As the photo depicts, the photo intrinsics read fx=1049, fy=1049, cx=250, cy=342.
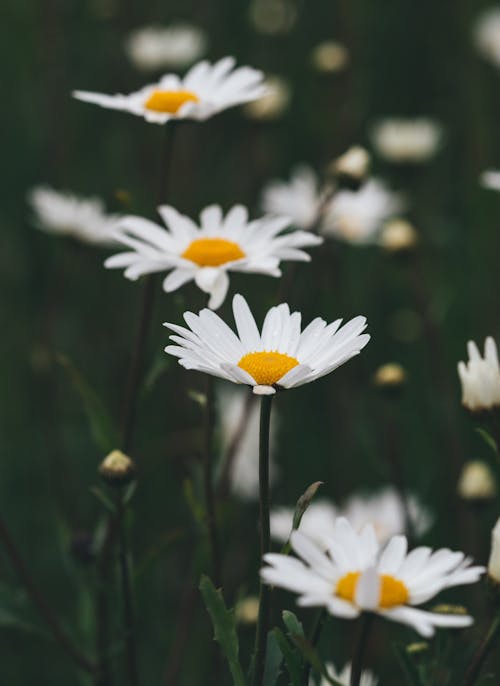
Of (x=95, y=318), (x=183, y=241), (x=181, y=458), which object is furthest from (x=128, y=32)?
(x=183, y=241)

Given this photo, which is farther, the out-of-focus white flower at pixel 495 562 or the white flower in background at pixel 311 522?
the white flower in background at pixel 311 522

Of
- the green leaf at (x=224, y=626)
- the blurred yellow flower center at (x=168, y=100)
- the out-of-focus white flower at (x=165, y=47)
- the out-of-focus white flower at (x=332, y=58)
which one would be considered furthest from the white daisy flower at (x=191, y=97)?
the out-of-focus white flower at (x=165, y=47)

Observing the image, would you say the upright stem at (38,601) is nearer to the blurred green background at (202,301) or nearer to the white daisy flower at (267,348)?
the blurred green background at (202,301)

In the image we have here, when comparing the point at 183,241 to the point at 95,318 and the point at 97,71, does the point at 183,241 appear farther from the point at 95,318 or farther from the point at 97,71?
Result: the point at 97,71

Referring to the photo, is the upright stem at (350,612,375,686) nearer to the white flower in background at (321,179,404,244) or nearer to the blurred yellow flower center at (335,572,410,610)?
the blurred yellow flower center at (335,572,410,610)

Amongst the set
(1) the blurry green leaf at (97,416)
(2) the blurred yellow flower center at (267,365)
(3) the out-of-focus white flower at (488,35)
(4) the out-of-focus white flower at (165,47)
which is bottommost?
(1) the blurry green leaf at (97,416)

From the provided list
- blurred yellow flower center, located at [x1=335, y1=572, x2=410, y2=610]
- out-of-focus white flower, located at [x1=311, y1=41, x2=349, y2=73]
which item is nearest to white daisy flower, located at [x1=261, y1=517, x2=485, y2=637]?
blurred yellow flower center, located at [x1=335, y1=572, x2=410, y2=610]
